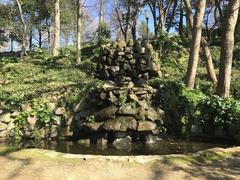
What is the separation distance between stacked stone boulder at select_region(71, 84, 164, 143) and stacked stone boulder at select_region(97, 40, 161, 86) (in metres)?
4.17

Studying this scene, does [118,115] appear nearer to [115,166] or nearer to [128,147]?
[128,147]

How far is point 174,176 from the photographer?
6.94 metres

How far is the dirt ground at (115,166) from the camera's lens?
694 centimetres

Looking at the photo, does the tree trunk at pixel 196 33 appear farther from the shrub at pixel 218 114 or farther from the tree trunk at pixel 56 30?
the tree trunk at pixel 56 30

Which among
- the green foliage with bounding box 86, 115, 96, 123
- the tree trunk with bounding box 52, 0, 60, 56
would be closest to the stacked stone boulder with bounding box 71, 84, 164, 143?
the green foliage with bounding box 86, 115, 96, 123

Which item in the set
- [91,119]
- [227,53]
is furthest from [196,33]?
[91,119]

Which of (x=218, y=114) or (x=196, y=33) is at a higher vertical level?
(x=196, y=33)

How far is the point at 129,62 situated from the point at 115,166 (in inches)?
442

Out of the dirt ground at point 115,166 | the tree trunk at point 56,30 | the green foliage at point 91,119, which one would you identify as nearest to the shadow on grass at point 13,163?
the dirt ground at point 115,166

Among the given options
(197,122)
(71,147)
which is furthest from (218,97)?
(71,147)

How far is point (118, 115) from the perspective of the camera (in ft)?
41.0

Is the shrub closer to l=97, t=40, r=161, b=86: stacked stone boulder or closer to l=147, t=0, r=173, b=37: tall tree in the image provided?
l=97, t=40, r=161, b=86: stacked stone boulder

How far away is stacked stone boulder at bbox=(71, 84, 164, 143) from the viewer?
12.2 m

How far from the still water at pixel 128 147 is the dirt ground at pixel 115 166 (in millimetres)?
2721
